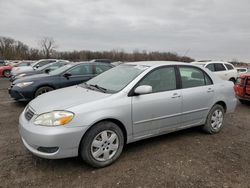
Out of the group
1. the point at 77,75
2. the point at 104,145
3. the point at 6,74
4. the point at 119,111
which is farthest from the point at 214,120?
the point at 6,74

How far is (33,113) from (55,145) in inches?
24.9

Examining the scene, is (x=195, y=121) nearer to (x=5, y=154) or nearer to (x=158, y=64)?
(x=158, y=64)

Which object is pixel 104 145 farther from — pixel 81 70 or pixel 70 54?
pixel 70 54

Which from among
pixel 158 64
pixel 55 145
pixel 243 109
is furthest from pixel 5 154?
pixel 243 109

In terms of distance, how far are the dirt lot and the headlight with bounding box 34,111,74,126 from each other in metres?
0.71

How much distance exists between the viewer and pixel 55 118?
2.66m

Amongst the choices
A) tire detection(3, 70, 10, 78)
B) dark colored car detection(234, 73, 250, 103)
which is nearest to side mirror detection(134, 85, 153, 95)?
dark colored car detection(234, 73, 250, 103)

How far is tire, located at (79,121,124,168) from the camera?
278cm

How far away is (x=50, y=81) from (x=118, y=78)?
12.2ft

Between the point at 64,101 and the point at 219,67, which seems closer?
the point at 64,101

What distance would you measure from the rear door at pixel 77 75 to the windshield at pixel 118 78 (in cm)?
310

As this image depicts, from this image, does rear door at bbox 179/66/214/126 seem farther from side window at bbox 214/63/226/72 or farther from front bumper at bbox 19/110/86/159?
side window at bbox 214/63/226/72

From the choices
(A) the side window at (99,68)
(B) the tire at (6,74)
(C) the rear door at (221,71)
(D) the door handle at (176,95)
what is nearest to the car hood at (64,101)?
(D) the door handle at (176,95)

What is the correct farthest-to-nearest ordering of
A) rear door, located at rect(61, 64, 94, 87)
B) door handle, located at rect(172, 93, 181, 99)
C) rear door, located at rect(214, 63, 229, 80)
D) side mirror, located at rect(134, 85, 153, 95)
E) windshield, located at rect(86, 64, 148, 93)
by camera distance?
rear door, located at rect(214, 63, 229, 80) → rear door, located at rect(61, 64, 94, 87) → door handle, located at rect(172, 93, 181, 99) → windshield, located at rect(86, 64, 148, 93) → side mirror, located at rect(134, 85, 153, 95)
